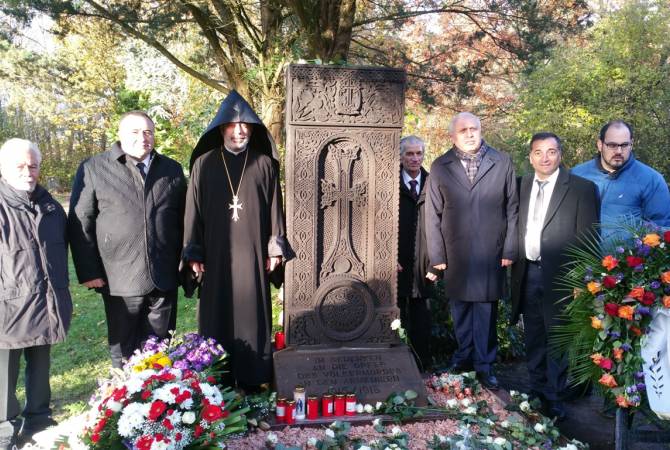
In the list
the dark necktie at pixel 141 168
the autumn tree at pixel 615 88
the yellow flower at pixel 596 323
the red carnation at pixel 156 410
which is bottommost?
the red carnation at pixel 156 410

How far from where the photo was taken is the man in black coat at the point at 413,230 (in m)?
4.59

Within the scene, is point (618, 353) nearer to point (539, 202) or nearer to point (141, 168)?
point (539, 202)

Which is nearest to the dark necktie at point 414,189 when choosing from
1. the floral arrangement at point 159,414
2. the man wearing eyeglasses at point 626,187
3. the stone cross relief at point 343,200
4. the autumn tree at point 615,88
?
the stone cross relief at point 343,200

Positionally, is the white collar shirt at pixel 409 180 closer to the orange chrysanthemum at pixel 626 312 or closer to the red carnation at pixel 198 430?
the orange chrysanthemum at pixel 626 312

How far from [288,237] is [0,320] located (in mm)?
1919

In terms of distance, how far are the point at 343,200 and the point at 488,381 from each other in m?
1.80

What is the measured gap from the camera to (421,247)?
15.1 feet

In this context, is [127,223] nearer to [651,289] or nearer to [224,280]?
[224,280]

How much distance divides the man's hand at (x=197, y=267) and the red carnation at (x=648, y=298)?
9.24 ft

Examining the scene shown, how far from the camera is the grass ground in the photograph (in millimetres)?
4562

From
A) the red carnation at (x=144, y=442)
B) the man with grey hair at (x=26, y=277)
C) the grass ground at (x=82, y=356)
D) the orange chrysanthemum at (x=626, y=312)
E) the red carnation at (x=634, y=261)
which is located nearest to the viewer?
the red carnation at (x=144, y=442)

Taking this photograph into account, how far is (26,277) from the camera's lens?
134 inches

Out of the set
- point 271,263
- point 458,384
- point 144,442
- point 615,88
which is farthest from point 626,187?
point 615,88

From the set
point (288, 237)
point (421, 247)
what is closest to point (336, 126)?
point (288, 237)
